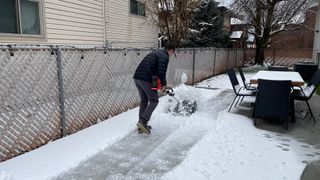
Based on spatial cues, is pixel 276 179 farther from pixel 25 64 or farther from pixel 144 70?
pixel 25 64

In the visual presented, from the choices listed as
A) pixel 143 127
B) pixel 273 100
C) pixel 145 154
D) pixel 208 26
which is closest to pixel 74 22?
pixel 143 127

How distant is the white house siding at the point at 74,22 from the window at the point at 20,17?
332 millimetres

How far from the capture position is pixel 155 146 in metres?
4.51

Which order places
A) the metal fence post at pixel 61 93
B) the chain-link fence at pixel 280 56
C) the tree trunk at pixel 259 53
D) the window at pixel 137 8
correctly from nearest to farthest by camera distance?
the metal fence post at pixel 61 93 < the window at pixel 137 8 < the tree trunk at pixel 259 53 < the chain-link fence at pixel 280 56

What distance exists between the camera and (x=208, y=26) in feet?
68.2

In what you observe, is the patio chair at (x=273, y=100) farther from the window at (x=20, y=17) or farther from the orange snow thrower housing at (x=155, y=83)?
the window at (x=20, y=17)

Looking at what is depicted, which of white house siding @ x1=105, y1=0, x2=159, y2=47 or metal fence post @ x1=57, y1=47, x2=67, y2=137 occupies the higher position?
white house siding @ x1=105, y1=0, x2=159, y2=47

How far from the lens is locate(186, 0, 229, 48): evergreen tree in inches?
810

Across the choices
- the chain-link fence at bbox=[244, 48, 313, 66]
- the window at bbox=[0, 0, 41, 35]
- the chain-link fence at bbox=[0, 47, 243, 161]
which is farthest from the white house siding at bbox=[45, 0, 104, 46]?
the chain-link fence at bbox=[244, 48, 313, 66]

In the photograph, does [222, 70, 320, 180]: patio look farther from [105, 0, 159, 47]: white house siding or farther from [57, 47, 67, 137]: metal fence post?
[105, 0, 159, 47]: white house siding

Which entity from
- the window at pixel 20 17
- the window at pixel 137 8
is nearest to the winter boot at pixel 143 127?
the window at pixel 20 17

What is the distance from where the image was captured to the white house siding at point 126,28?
35.8 ft

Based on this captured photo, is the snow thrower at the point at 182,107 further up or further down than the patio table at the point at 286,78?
further down

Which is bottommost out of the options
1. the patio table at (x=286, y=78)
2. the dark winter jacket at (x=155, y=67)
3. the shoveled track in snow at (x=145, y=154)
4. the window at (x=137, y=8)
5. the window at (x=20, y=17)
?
the shoveled track in snow at (x=145, y=154)
